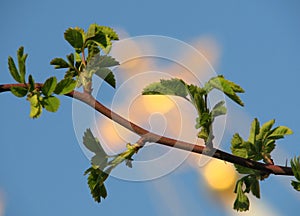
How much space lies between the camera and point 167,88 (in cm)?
142

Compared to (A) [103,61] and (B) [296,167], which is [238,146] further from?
(A) [103,61]

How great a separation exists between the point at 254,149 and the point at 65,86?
0.64m

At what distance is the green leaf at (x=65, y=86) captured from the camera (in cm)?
136

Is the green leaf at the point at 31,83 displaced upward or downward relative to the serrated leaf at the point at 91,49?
downward

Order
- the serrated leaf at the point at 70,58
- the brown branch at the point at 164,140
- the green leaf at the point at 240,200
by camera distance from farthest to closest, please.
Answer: the green leaf at the point at 240,200, the serrated leaf at the point at 70,58, the brown branch at the point at 164,140

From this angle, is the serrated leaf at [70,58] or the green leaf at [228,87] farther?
the serrated leaf at [70,58]

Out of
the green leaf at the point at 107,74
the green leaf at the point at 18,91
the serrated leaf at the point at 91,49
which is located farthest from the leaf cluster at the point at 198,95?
the green leaf at the point at 18,91

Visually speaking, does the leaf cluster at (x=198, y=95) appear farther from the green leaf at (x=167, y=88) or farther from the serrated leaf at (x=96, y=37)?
the serrated leaf at (x=96, y=37)

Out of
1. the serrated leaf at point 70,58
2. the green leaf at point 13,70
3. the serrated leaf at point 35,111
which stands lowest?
the serrated leaf at point 35,111

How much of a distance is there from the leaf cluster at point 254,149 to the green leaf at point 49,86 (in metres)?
0.59

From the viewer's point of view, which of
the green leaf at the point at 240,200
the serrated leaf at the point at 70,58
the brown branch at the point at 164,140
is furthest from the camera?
the green leaf at the point at 240,200

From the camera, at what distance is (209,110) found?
1.40 metres

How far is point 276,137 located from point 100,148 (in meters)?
0.59

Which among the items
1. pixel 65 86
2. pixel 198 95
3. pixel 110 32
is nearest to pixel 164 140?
pixel 198 95
